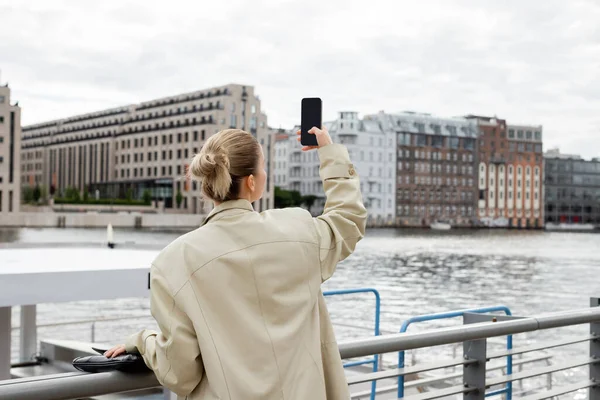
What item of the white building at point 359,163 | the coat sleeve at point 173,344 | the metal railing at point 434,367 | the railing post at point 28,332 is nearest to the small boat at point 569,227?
the white building at point 359,163

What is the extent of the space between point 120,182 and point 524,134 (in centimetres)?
7848

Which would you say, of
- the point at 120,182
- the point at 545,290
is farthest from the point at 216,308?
the point at 120,182

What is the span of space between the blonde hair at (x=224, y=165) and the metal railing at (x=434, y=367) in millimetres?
564

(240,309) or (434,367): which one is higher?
(240,309)

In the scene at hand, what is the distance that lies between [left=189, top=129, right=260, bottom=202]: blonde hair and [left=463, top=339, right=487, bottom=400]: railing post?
1806mm

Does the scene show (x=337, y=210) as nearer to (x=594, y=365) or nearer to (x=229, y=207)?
(x=229, y=207)

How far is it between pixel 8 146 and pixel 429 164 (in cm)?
7705

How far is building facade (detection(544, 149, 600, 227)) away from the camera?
173750 millimetres

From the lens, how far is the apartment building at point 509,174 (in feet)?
523

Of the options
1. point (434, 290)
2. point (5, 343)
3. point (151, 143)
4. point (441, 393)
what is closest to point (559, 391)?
point (441, 393)

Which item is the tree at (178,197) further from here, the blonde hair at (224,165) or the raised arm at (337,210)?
the blonde hair at (224,165)

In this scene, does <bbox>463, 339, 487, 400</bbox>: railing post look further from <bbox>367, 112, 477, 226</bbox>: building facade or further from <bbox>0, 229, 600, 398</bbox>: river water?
<bbox>367, 112, 477, 226</bbox>: building facade

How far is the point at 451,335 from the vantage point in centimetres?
329

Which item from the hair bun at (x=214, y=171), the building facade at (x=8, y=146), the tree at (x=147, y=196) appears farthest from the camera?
the tree at (x=147, y=196)
